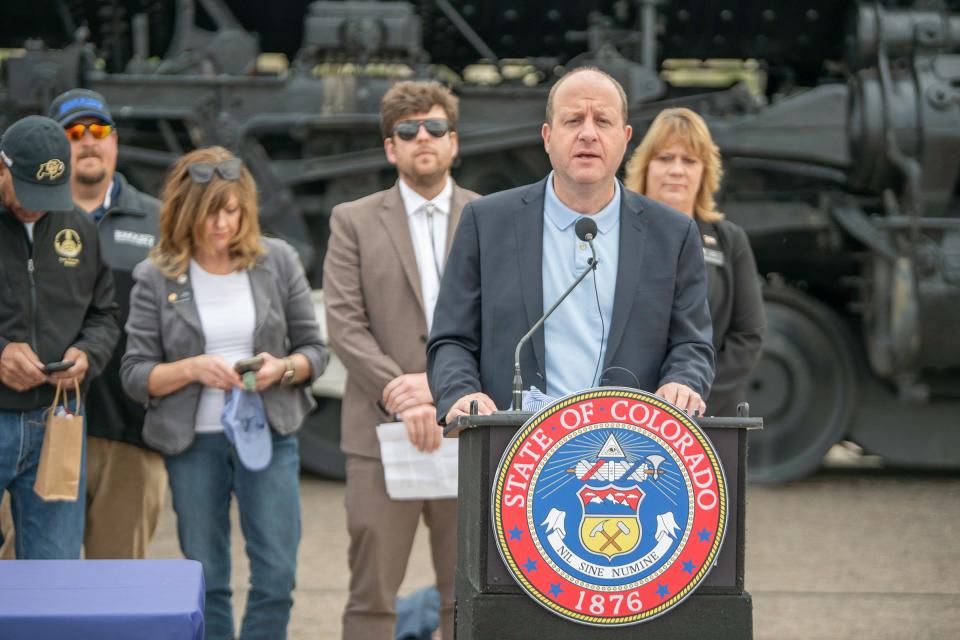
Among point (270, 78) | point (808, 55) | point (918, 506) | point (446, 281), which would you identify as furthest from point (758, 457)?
point (446, 281)

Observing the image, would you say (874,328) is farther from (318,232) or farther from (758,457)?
(318,232)

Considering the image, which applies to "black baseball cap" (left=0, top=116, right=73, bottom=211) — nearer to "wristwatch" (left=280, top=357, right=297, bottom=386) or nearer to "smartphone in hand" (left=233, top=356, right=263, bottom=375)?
"smartphone in hand" (left=233, top=356, right=263, bottom=375)

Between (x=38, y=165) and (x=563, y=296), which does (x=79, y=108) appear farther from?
(x=563, y=296)

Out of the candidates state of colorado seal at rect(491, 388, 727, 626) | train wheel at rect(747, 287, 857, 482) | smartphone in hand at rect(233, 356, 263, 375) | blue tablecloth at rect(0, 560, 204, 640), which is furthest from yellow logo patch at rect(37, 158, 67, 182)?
train wheel at rect(747, 287, 857, 482)

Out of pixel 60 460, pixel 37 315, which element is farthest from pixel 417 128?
pixel 60 460

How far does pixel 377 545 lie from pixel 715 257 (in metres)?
1.45

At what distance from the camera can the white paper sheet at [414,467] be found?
478cm

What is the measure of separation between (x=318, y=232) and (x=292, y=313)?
3963 millimetres

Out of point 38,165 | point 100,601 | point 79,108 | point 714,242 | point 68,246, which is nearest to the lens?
point 100,601

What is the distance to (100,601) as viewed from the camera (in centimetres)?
313

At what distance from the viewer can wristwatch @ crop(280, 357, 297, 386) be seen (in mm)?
4949

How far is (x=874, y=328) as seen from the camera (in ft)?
28.9

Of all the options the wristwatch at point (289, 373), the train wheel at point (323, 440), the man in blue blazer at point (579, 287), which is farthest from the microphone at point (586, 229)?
the train wheel at point (323, 440)

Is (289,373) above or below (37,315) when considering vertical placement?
below
